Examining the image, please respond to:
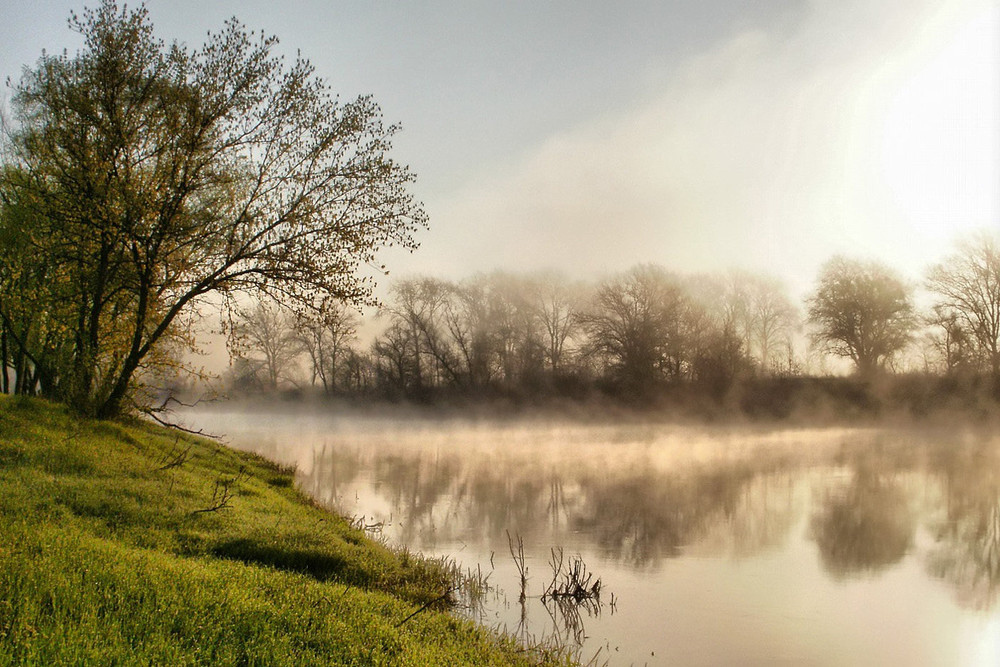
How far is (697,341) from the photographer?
57625mm

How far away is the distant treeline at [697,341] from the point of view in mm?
55438

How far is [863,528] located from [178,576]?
754 inches

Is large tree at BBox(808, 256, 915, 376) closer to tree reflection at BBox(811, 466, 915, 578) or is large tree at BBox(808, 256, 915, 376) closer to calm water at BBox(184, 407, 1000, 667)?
calm water at BBox(184, 407, 1000, 667)

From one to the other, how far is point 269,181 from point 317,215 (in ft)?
5.68

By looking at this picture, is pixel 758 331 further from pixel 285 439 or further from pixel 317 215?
pixel 317 215

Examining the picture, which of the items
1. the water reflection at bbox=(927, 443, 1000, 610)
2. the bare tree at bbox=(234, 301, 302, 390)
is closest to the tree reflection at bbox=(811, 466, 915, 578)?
the water reflection at bbox=(927, 443, 1000, 610)

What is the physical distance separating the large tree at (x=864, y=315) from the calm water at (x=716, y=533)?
15268 millimetres

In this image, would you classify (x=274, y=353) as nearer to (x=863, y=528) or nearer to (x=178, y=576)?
(x=863, y=528)

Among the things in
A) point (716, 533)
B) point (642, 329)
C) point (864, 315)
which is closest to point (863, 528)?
point (716, 533)

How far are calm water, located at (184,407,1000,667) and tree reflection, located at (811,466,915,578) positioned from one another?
87mm

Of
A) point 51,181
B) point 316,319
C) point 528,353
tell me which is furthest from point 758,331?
point 51,181

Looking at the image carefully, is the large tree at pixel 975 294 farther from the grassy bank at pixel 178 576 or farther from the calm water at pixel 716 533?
the grassy bank at pixel 178 576

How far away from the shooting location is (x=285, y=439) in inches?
1793

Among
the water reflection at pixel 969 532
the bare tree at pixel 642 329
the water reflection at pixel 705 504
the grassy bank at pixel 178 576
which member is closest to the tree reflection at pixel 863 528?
the water reflection at pixel 705 504
